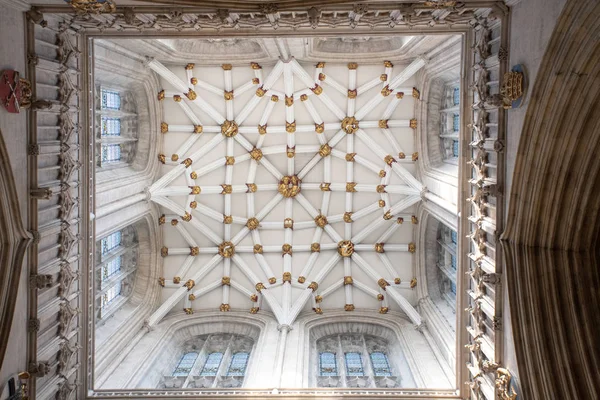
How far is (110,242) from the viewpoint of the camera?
16469mm

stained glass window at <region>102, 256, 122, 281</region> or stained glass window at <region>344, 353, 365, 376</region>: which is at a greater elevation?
stained glass window at <region>102, 256, 122, 281</region>

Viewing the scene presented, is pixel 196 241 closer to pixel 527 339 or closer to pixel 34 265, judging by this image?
pixel 34 265

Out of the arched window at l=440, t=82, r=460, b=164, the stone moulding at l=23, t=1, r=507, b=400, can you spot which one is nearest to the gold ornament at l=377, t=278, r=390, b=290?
the arched window at l=440, t=82, r=460, b=164

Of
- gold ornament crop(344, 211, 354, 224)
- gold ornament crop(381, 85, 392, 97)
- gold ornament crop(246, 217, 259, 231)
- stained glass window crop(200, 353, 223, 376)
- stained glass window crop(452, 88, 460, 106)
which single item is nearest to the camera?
stained glass window crop(200, 353, 223, 376)

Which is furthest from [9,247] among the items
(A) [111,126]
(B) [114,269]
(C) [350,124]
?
(C) [350,124]

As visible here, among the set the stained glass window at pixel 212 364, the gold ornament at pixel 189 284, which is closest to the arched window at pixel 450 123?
the stained glass window at pixel 212 364

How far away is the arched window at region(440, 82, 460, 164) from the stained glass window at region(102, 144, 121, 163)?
11171 mm

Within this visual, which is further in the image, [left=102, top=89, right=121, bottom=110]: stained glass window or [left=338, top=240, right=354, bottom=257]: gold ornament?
[left=338, top=240, right=354, bottom=257]: gold ornament

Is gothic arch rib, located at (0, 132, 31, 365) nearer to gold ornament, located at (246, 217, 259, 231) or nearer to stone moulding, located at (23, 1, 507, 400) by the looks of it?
stone moulding, located at (23, 1, 507, 400)

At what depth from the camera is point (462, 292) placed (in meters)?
11.8

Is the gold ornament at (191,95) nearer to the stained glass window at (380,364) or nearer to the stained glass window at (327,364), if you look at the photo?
the stained glass window at (327,364)

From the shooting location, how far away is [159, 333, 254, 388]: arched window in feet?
48.7

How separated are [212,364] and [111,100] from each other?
921 cm

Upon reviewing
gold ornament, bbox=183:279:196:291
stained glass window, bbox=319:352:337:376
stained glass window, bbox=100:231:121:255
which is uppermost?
stained glass window, bbox=100:231:121:255
